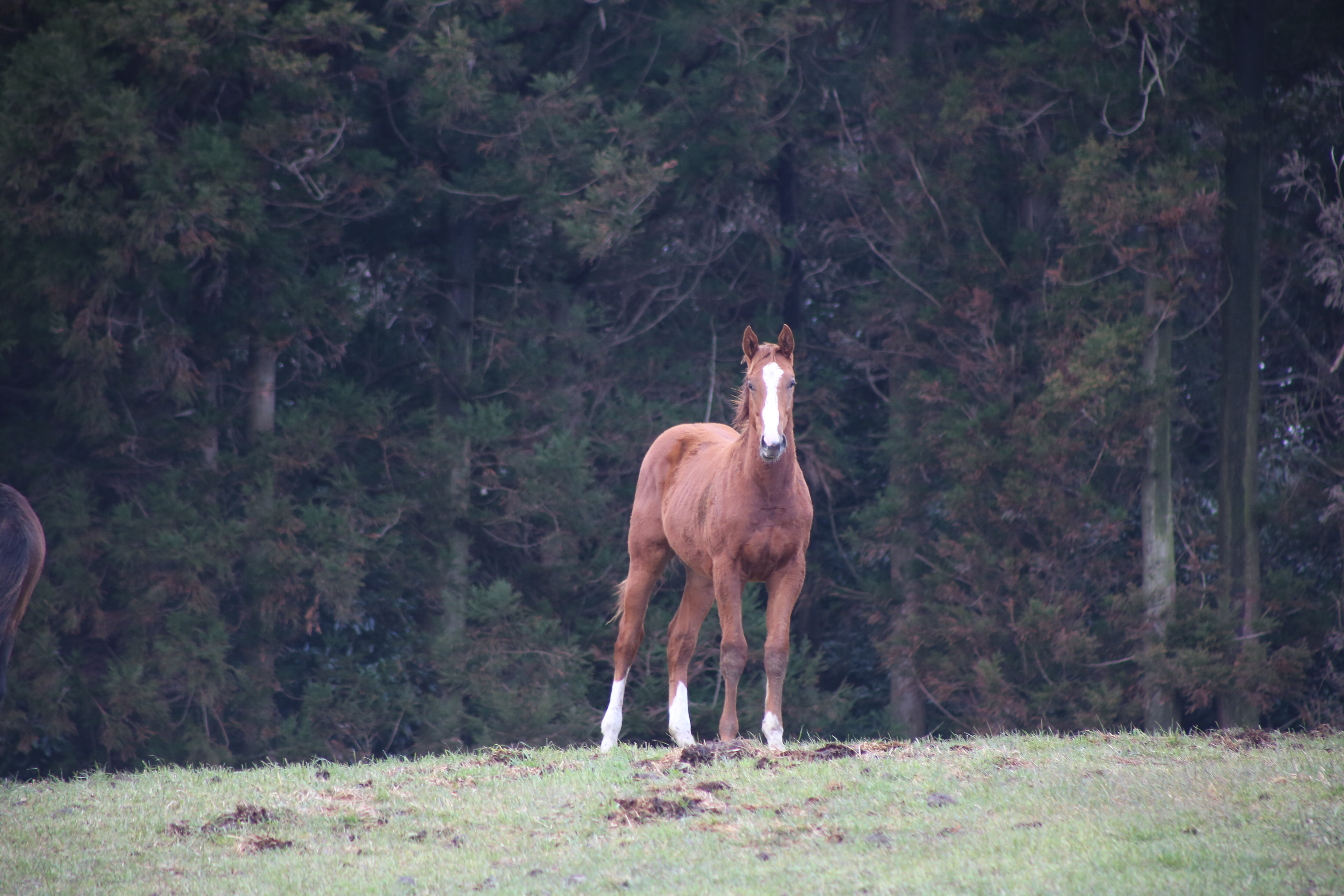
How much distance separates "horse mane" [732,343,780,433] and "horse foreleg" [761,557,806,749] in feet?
3.37

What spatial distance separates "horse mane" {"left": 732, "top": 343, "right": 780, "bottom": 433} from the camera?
7.87 m

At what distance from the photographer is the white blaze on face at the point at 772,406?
7336 mm

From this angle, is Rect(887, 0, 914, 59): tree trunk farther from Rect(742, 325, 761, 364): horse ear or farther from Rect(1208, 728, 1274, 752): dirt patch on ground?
Rect(1208, 728, 1274, 752): dirt patch on ground

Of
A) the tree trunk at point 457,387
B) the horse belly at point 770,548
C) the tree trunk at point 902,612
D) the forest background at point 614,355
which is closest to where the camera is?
the horse belly at point 770,548

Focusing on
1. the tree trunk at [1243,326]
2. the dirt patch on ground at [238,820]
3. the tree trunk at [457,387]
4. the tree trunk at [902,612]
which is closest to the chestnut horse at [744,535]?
the dirt patch on ground at [238,820]

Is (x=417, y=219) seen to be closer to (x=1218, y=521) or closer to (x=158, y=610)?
(x=158, y=610)

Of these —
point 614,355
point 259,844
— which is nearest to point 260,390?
point 614,355

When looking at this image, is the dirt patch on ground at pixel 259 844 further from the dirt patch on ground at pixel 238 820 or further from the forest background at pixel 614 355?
the forest background at pixel 614 355

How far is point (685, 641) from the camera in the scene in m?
9.06

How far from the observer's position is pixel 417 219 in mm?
17984

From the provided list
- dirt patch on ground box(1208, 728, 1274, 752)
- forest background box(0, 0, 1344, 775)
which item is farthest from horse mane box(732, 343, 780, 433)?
Result: forest background box(0, 0, 1344, 775)

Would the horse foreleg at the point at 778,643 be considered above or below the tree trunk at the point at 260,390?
below

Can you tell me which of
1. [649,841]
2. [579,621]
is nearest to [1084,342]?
[579,621]

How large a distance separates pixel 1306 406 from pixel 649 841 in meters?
13.8
